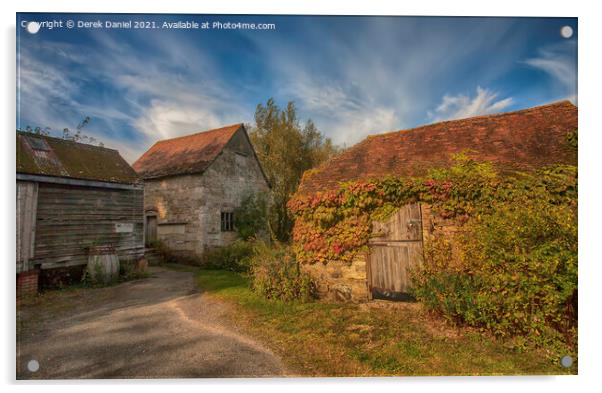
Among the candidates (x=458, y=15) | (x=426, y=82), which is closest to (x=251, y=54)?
(x=426, y=82)

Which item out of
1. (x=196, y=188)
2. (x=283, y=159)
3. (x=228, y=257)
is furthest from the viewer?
(x=283, y=159)

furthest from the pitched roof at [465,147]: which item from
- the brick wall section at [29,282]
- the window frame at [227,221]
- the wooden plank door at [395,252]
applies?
the window frame at [227,221]

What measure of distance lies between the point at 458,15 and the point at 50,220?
983 cm

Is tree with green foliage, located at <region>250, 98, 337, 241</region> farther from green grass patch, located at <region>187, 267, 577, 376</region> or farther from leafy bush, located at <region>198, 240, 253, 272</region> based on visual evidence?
green grass patch, located at <region>187, 267, 577, 376</region>

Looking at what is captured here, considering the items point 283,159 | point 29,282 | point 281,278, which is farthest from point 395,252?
point 283,159

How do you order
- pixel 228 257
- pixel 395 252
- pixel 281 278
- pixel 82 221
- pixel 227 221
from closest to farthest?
pixel 395 252
pixel 281 278
pixel 82 221
pixel 228 257
pixel 227 221

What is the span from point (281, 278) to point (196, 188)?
7.64 metres

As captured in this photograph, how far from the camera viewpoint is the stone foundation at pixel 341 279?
6328 mm

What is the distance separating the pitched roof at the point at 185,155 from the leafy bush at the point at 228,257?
140 inches

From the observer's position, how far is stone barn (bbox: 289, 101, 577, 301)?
5.97 m

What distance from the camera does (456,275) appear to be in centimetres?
499

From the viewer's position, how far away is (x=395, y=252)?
6094 mm

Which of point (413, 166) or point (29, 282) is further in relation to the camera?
point (29, 282)

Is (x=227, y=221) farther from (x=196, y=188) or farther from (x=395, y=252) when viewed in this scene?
(x=395, y=252)
